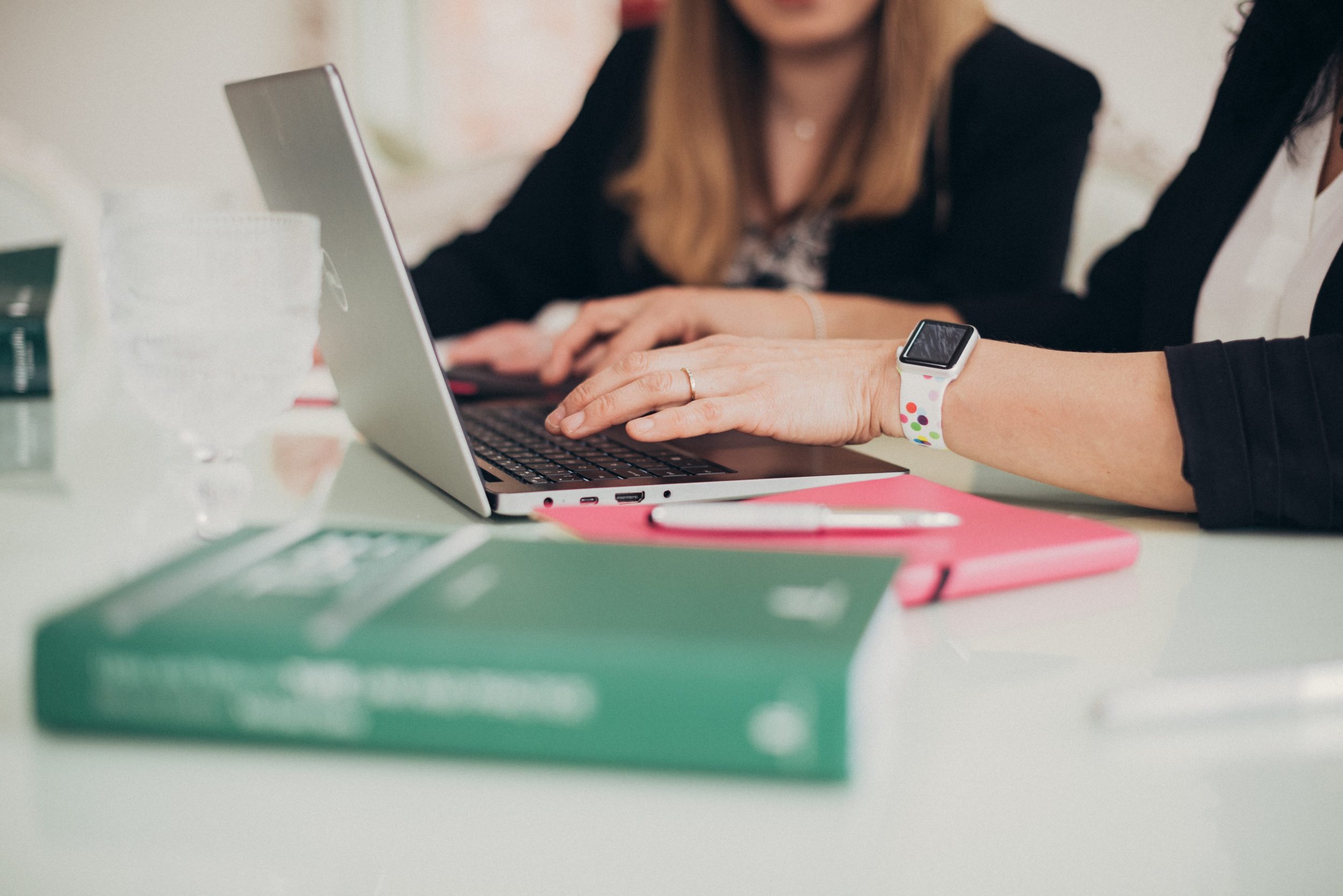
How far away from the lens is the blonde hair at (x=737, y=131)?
1.64 metres

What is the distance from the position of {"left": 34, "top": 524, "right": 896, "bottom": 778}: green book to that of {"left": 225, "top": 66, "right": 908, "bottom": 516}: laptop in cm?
25

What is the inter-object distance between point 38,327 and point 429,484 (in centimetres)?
63

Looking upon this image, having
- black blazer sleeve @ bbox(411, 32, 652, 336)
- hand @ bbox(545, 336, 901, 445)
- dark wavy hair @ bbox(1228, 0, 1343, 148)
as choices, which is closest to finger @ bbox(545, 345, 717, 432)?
hand @ bbox(545, 336, 901, 445)

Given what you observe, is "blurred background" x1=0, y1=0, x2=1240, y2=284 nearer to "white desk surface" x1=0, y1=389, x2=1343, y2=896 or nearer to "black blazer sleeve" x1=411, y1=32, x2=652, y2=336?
"black blazer sleeve" x1=411, y1=32, x2=652, y2=336

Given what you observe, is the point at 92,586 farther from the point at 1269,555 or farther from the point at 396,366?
the point at 1269,555

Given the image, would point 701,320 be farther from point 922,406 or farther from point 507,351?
point 922,406

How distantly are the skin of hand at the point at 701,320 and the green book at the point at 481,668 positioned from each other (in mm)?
674

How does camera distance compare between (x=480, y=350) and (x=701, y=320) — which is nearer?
(x=701, y=320)

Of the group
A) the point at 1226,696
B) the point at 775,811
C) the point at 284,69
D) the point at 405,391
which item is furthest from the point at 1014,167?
the point at 284,69

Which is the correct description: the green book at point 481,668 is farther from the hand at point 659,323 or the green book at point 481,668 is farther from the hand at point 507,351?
the hand at point 507,351

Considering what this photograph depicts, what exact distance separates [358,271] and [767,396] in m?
0.28

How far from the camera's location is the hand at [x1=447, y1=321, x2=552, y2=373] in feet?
4.07

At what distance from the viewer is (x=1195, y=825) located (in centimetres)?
30

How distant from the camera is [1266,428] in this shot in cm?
60
